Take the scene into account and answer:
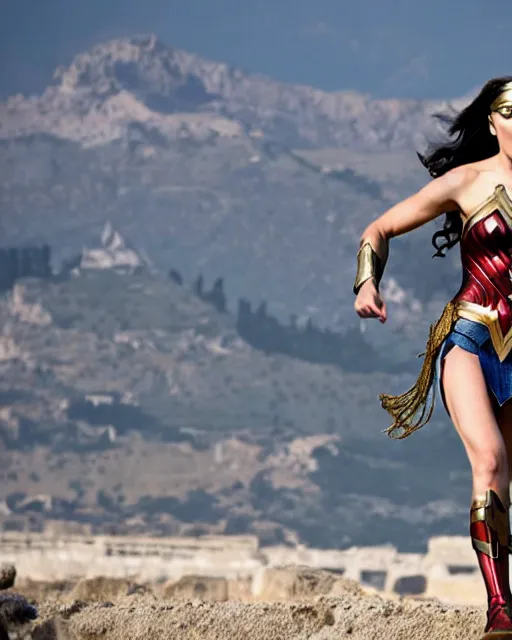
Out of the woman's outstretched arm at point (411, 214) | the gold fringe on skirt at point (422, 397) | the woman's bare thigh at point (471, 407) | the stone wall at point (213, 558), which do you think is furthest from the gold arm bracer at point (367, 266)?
the stone wall at point (213, 558)

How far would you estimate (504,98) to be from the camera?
692 centimetres

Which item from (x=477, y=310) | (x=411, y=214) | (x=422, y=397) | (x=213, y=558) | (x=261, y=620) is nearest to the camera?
(x=477, y=310)

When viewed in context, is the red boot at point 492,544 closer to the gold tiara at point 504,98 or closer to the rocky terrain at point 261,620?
the rocky terrain at point 261,620

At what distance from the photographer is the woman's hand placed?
632cm

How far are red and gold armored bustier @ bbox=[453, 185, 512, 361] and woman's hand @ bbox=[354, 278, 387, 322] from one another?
Answer: 1.30ft

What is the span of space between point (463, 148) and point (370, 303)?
1.03m

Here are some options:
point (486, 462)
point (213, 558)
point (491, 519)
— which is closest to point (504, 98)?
point (486, 462)

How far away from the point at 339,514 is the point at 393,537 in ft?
28.5

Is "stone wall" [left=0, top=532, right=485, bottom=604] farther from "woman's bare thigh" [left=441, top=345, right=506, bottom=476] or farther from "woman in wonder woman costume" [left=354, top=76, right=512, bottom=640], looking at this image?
"woman's bare thigh" [left=441, top=345, right=506, bottom=476]

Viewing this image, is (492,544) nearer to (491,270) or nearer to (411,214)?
(491,270)

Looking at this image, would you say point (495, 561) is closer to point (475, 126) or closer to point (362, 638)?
point (362, 638)

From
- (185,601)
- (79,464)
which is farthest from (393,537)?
(185,601)

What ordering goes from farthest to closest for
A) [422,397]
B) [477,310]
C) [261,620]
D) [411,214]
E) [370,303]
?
[261,620]
[422,397]
[411,214]
[477,310]
[370,303]

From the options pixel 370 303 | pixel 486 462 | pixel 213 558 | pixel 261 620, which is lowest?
pixel 261 620
